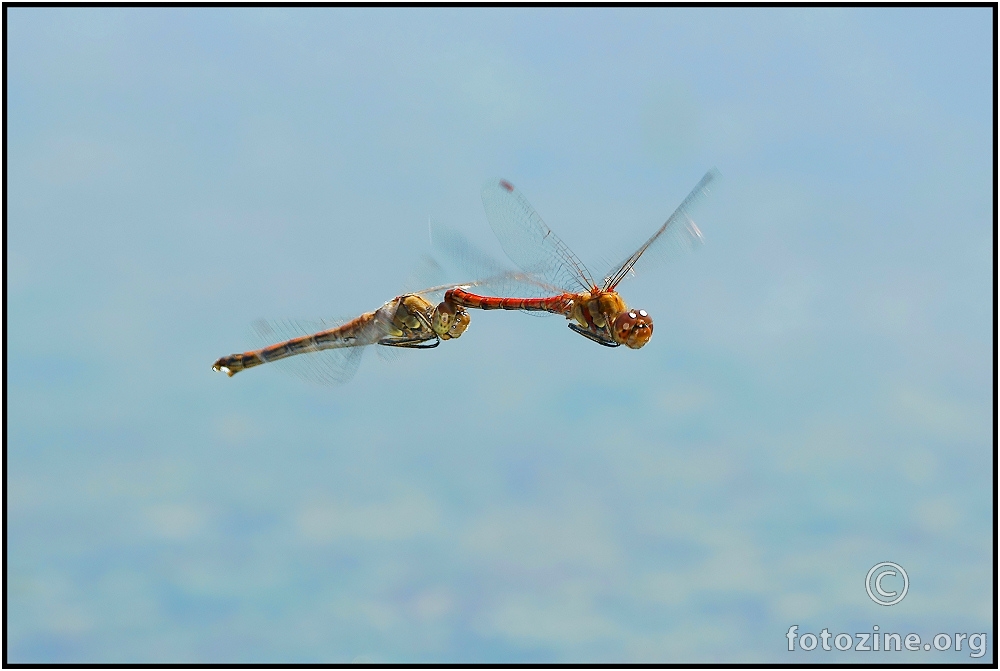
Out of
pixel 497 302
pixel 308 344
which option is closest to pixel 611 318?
pixel 497 302

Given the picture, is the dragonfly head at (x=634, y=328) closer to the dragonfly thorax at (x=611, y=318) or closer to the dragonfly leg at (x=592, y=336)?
the dragonfly thorax at (x=611, y=318)

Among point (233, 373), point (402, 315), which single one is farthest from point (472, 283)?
point (233, 373)

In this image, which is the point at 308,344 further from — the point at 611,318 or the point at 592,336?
the point at 611,318

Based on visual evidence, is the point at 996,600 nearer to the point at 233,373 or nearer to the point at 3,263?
the point at 233,373

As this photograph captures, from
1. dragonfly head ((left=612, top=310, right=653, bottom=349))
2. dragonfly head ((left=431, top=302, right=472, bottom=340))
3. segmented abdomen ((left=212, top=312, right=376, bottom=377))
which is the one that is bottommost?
dragonfly head ((left=612, top=310, right=653, bottom=349))

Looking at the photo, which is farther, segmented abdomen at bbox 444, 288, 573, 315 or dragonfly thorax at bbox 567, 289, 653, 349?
segmented abdomen at bbox 444, 288, 573, 315

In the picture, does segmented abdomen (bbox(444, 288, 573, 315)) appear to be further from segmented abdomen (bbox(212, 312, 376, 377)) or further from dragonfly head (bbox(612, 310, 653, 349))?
segmented abdomen (bbox(212, 312, 376, 377))
